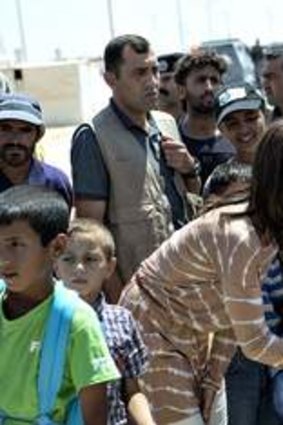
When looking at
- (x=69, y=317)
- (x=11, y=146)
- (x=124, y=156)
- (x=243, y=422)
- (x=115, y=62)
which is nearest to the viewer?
(x=69, y=317)

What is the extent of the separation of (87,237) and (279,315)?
62 cm

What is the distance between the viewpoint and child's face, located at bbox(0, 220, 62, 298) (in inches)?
83.0

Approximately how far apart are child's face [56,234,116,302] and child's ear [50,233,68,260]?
26.7 inches

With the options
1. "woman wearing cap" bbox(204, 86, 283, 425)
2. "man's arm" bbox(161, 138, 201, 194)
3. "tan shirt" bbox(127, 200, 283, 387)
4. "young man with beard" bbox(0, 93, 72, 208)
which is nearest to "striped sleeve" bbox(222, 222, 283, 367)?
"tan shirt" bbox(127, 200, 283, 387)

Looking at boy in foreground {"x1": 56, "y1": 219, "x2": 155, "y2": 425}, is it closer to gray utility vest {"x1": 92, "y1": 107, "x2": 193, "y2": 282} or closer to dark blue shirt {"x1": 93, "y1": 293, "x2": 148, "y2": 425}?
dark blue shirt {"x1": 93, "y1": 293, "x2": 148, "y2": 425}

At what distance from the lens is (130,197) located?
4.01m

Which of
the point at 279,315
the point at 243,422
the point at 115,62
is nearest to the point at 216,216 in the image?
the point at 279,315

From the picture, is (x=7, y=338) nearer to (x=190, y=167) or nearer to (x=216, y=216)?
(x=216, y=216)

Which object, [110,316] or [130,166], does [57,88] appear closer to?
[130,166]

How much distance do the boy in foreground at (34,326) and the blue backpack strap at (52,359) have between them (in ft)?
0.04

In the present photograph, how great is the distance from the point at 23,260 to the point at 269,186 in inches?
27.1

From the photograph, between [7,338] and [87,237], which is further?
[87,237]

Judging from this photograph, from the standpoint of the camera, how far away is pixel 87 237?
2992 millimetres

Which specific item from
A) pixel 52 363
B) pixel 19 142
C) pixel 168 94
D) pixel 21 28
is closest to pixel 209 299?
pixel 52 363
